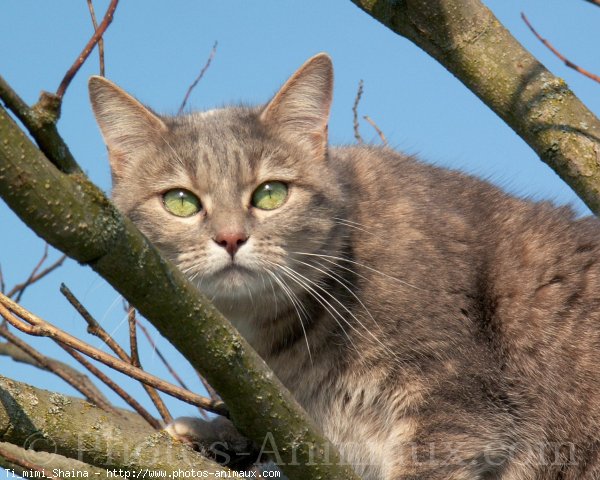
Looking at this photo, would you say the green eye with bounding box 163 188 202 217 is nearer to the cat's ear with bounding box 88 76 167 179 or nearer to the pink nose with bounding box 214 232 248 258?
the pink nose with bounding box 214 232 248 258

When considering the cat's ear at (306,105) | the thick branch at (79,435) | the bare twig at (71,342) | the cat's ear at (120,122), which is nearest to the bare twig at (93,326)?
the bare twig at (71,342)

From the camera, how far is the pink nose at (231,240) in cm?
317

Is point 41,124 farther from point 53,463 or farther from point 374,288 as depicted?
point 374,288

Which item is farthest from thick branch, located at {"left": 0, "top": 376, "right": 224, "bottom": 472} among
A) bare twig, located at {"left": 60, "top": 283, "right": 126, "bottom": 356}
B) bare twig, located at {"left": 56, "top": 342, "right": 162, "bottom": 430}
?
bare twig, located at {"left": 56, "top": 342, "right": 162, "bottom": 430}

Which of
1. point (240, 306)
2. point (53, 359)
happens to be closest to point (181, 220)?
point (240, 306)

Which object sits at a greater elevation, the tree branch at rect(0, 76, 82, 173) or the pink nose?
the tree branch at rect(0, 76, 82, 173)

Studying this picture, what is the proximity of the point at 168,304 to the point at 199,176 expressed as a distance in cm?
153

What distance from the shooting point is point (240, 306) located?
11.8 feet

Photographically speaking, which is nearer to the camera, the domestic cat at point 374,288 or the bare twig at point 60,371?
the domestic cat at point 374,288

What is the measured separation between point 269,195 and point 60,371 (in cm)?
134

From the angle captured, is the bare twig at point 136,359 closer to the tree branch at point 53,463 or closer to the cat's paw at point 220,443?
the cat's paw at point 220,443

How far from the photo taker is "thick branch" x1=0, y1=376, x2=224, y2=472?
243 cm

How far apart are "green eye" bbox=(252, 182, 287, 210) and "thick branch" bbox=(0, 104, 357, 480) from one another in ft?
4.24

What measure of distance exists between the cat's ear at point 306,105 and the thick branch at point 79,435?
1.59 metres
